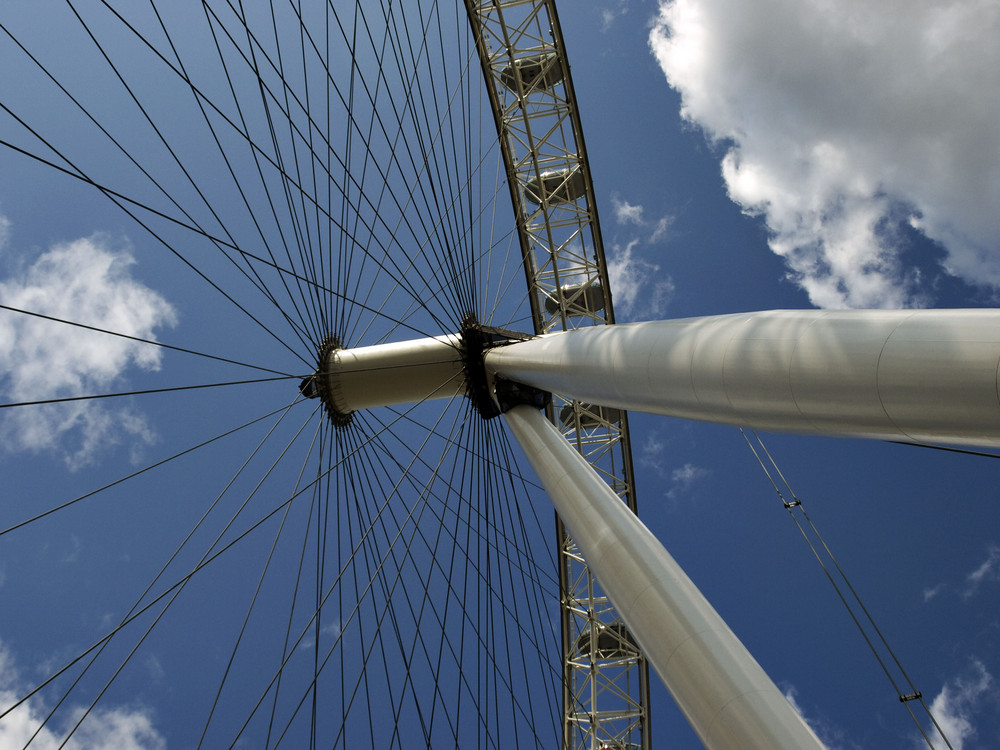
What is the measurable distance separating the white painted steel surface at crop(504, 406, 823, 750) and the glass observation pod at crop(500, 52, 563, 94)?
13.2 m

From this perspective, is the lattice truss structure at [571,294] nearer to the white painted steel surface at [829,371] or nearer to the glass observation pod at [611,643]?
the glass observation pod at [611,643]

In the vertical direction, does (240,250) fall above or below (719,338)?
above

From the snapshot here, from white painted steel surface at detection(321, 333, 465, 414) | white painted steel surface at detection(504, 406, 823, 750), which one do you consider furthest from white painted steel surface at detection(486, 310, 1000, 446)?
white painted steel surface at detection(321, 333, 465, 414)

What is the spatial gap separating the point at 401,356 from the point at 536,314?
8416 millimetres

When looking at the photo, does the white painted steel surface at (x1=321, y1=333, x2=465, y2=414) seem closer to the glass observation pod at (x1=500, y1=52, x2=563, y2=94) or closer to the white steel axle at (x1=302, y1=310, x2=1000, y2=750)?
the white steel axle at (x1=302, y1=310, x2=1000, y2=750)

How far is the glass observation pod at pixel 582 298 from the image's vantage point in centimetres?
2091

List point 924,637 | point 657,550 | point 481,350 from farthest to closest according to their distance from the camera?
point 924,637, point 481,350, point 657,550

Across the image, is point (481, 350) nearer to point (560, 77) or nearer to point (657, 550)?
point (657, 550)

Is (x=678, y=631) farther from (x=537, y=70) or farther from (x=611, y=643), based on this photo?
(x=537, y=70)

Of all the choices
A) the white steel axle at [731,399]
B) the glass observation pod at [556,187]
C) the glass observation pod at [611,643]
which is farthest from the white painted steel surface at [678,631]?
the glass observation pod at [611,643]

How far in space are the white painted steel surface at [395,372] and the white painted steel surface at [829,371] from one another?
675cm

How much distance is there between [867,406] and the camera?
4.33m

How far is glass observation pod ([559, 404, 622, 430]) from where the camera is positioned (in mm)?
22234

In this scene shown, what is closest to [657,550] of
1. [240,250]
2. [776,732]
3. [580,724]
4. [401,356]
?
[776,732]
